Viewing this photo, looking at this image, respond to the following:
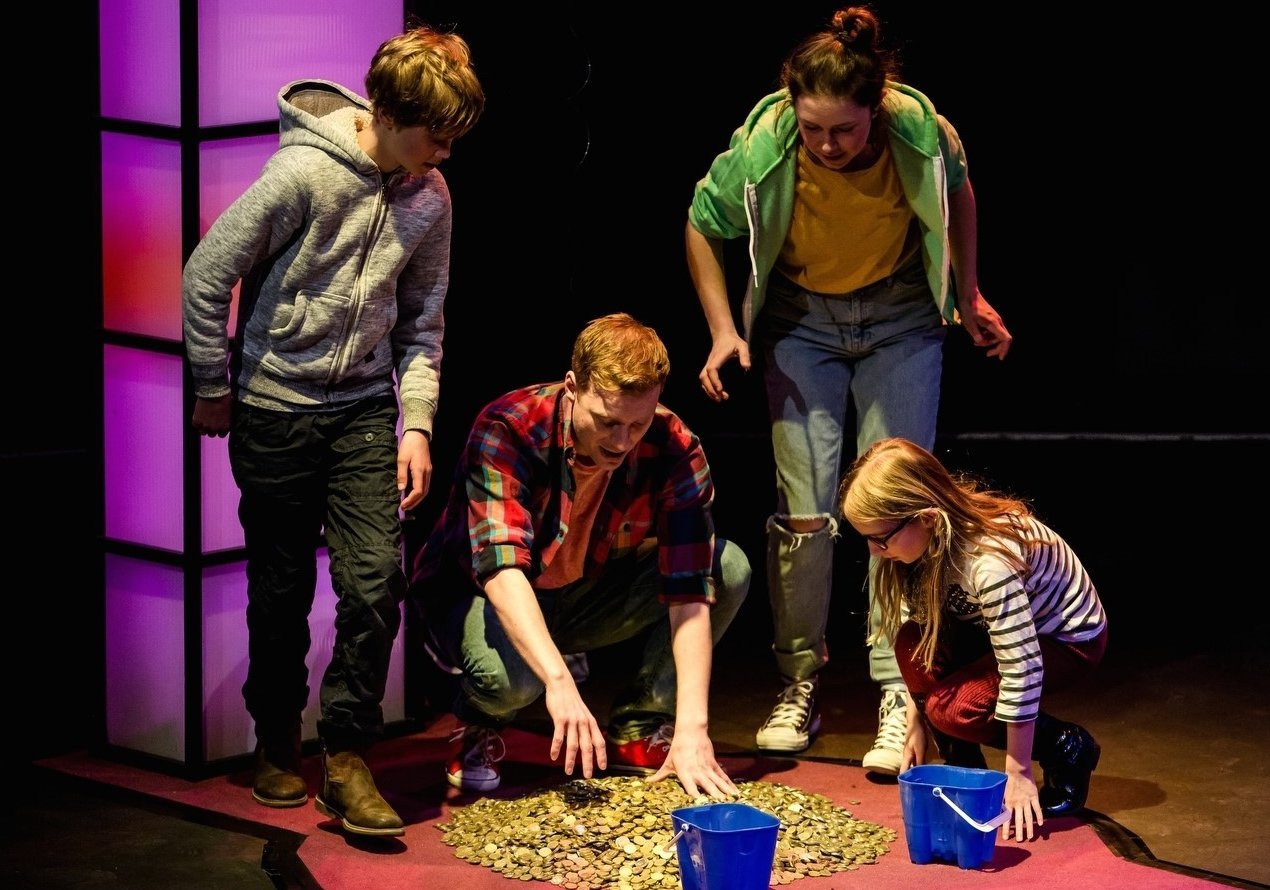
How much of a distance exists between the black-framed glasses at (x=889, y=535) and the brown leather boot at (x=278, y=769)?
1.21m

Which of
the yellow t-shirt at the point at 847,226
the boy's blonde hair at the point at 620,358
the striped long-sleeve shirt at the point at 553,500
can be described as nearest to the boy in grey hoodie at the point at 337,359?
the striped long-sleeve shirt at the point at 553,500

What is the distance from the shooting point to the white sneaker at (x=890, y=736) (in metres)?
3.43

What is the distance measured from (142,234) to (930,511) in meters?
1.64

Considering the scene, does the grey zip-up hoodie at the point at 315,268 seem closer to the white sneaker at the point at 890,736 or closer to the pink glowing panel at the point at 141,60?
the pink glowing panel at the point at 141,60

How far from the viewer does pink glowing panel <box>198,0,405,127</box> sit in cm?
328

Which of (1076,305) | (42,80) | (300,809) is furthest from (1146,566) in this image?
(42,80)

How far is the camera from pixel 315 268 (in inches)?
121

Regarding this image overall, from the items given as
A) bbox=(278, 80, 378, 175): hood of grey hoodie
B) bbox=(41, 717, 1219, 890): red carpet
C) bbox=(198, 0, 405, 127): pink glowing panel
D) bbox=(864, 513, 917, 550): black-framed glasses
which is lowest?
bbox=(41, 717, 1219, 890): red carpet

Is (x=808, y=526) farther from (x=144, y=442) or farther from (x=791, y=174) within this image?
(x=144, y=442)

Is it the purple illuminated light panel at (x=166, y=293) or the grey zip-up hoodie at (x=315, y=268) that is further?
the purple illuminated light panel at (x=166, y=293)

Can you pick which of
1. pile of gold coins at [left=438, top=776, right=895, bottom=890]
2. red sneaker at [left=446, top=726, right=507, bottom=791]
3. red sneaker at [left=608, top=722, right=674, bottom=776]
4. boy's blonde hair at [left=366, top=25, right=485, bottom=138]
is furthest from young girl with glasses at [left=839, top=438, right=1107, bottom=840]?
boy's blonde hair at [left=366, top=25, right=485, bottom=138]

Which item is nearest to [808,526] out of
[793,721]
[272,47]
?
[793,721]

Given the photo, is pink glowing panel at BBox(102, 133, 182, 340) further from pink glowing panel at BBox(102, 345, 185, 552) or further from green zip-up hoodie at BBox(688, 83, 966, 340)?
green zip-up hoodie at BBox(688, 83, 966, 340)

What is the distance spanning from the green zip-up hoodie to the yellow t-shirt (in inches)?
1.2
